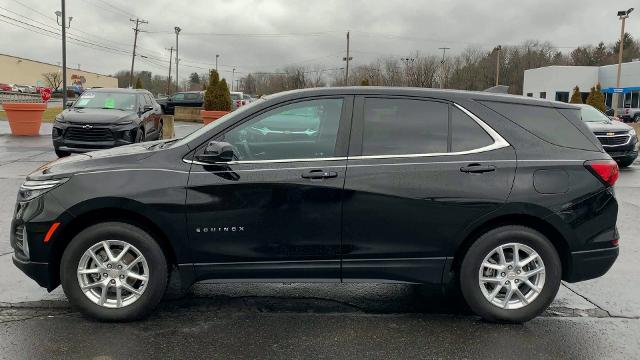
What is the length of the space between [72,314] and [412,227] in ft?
8.84

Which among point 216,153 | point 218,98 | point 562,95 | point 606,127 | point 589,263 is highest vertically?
point 562,95

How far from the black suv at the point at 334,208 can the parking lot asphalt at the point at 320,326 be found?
0.24 meters

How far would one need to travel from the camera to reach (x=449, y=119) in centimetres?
424

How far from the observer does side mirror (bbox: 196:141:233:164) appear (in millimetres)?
3891

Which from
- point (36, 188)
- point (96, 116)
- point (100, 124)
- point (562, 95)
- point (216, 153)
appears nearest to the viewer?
point (216, 153)

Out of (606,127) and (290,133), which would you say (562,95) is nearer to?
(606,127)

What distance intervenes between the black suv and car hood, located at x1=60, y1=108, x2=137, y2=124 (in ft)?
28.3

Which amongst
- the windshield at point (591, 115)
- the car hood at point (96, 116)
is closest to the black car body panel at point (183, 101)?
the car hood at point (96, 116)

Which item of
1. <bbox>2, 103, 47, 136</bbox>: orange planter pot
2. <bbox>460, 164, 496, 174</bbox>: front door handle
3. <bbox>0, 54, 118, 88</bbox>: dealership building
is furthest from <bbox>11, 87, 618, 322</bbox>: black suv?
<bbox>0, 54, 118, 88</bbox>: dealership building

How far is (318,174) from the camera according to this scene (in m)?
3.99

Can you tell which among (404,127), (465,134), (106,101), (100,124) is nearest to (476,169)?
(465,134)

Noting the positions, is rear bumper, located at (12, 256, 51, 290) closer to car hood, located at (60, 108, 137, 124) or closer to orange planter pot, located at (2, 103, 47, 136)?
car hood, located at (60, 108, 137, 124)

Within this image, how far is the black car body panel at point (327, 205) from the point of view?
3.96 m

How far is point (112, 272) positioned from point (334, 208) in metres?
1.68
